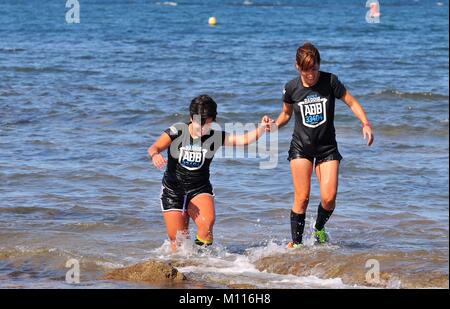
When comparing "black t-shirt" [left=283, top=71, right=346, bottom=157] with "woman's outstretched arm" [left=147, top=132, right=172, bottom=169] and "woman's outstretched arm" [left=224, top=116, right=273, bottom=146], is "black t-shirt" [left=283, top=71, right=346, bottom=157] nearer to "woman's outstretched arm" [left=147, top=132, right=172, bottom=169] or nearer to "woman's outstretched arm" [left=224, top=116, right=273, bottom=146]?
"woman's outstretched arm" [left=224, top=116, right=273, bottom=146]

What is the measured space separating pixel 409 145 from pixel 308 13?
46.9 meters

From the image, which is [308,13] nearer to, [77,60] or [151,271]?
[77,60]

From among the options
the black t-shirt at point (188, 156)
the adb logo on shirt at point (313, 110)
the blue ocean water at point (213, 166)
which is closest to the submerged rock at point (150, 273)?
the blue ocean water at point (213, 166)

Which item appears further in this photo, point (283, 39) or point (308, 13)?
point (308, 13)

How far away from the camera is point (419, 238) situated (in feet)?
28.7

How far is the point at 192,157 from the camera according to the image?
778 cm

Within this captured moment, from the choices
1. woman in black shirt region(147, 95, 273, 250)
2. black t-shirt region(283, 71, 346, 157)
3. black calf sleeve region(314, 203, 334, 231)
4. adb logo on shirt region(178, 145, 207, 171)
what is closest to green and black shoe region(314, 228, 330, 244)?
black calf sleeve region(314, 203, 334, 231)

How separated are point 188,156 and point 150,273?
120 centimetres

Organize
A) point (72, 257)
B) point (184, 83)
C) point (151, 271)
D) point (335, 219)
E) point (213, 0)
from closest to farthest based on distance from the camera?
point (151, 271)
point (72, 257)
point (335, 219)
point (184, 83)
point (213, 0)

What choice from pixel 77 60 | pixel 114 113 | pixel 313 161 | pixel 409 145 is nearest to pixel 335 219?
pixel 313 161

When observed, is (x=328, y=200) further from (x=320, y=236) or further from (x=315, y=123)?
(x=315, y=123)

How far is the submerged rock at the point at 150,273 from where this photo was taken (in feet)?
23.1

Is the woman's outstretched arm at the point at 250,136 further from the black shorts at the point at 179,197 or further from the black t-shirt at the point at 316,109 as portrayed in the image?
the black shorts at the point at 179,197

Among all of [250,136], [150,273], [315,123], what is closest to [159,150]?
[250,136]
